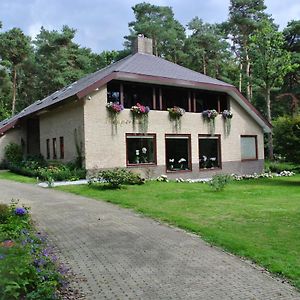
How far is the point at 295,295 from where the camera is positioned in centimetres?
449

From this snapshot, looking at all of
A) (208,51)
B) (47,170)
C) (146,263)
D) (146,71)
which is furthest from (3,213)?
(208,51)

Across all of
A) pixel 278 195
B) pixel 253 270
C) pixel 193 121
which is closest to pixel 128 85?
pixel 193 121

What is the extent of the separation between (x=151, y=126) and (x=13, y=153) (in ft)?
33.4

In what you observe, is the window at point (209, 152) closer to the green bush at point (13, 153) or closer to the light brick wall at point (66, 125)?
the light brick wall at point (66, 125)

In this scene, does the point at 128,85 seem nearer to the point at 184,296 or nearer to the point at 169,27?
the point at 184,296

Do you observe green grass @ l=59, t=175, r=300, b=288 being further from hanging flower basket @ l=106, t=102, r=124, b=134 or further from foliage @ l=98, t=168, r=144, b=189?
hanging flower basket @ l=106, t=102, r=124, b=134

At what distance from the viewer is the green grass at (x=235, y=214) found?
242 inches

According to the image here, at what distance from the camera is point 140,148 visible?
19.5m

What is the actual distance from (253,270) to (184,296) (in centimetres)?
140

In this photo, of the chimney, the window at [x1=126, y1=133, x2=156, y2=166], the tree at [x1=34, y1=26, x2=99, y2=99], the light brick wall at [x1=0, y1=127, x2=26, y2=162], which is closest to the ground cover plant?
the window at [x1=126, y1=133, x2=156, y2=166]

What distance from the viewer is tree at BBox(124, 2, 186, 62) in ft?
135

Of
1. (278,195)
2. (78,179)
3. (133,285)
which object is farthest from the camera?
(78,179)

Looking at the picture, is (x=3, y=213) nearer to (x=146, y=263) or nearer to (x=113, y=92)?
(x=146, y=263)

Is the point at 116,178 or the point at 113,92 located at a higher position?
the point at 113,92
